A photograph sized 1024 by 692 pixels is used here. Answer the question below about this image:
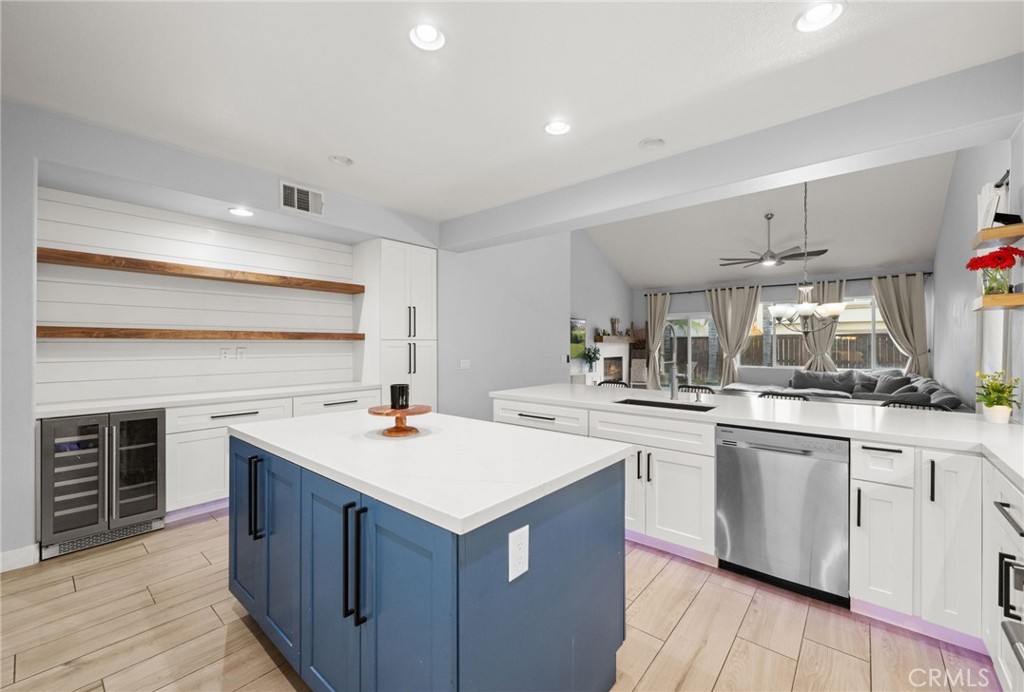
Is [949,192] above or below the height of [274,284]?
above

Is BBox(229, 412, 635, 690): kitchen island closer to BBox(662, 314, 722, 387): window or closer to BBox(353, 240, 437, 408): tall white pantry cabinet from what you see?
BBox(353, 240, 437, 408): tall white pantry cabinet

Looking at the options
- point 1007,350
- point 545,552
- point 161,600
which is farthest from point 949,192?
point 161,600

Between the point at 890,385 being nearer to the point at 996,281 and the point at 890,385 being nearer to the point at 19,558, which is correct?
the point at 996,281

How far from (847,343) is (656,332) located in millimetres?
3474

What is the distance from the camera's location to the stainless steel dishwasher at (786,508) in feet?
7.20

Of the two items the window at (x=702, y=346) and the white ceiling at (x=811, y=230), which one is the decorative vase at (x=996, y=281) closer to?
the white ceiling at (x=811, y=230)

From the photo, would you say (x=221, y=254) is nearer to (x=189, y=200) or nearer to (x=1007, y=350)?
(x=189, y=200)

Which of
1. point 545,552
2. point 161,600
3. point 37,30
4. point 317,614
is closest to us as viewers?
point 545,552

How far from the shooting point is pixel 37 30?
1.95 metres

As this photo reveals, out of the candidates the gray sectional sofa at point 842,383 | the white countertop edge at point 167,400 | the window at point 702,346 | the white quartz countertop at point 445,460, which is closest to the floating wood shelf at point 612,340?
the window at point 702,346

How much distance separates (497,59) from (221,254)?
3019mm

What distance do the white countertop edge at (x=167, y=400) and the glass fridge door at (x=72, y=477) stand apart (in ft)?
0.22

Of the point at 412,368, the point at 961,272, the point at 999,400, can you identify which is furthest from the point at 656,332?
the point at 999,400

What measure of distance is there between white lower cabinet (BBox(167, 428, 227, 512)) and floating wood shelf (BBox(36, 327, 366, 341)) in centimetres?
78
